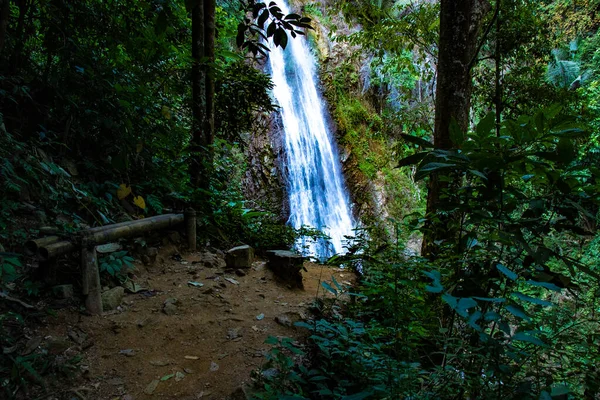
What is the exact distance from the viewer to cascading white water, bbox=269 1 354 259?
10.2 meters

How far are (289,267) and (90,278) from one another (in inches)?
88.2

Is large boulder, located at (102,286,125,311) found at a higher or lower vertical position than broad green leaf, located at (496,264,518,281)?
lower

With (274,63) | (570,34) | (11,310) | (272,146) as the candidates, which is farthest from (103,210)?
(570,34)

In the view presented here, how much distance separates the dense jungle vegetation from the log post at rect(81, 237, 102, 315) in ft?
0.82

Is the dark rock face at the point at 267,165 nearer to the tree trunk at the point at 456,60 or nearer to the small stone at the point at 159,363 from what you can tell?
the tree trunk at the point at 456,60

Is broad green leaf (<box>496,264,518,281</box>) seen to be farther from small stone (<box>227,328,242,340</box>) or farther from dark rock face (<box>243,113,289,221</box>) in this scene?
dark rock face (<box>243,113,289,221</box>)

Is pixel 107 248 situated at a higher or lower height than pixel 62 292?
higher

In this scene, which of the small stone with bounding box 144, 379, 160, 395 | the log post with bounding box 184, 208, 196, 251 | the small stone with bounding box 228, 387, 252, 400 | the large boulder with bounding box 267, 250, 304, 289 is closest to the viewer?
the small stone with bounding box 228, 387, 252, 400

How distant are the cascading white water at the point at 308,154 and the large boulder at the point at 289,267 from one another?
4.27m

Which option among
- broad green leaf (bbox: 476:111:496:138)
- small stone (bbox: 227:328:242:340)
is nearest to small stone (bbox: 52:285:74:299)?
small stone (bbox: 227:328:242:340)

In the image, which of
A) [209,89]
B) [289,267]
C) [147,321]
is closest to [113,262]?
[147,321]

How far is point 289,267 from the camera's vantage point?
4398 millimetres

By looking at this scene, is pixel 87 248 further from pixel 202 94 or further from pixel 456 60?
pixel 456 60

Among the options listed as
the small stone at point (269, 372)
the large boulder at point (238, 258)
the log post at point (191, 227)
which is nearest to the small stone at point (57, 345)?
the small stone at point (269, 372)
